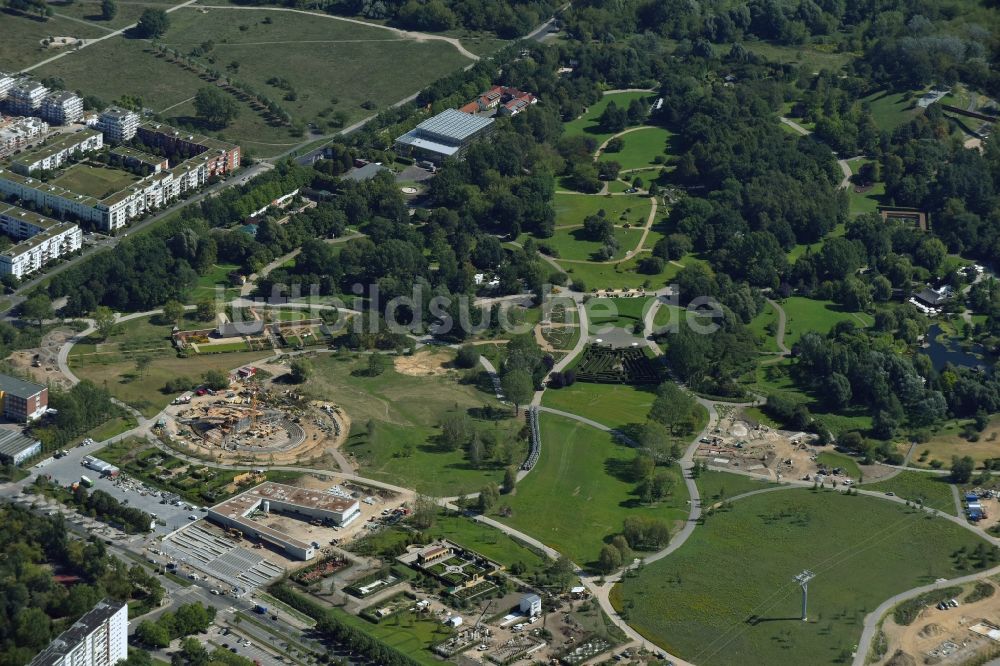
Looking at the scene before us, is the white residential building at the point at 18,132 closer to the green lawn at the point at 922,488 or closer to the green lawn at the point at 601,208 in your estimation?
the green lawn at the point at 601,208

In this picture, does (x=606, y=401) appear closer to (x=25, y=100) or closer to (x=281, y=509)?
(x=281, y=509)

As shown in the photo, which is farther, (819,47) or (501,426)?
(819,47)

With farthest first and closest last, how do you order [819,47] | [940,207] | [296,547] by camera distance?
[819,47] → [940,207] → [296,547]

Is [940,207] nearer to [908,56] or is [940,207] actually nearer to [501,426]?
[908,56]

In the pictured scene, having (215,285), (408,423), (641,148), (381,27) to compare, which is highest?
(381,27)

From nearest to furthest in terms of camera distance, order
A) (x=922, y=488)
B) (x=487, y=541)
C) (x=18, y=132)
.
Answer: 1. (x=487, y=541)
2. (x=922, y=488)
3. (x=18, y=132)

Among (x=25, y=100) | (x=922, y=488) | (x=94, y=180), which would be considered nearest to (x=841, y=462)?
(x=922, y=488)

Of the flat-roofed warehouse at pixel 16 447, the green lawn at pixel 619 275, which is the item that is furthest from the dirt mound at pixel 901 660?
the flat-roofed warehouse at pixel 16 447

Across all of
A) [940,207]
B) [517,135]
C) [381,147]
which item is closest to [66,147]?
[381,147]
